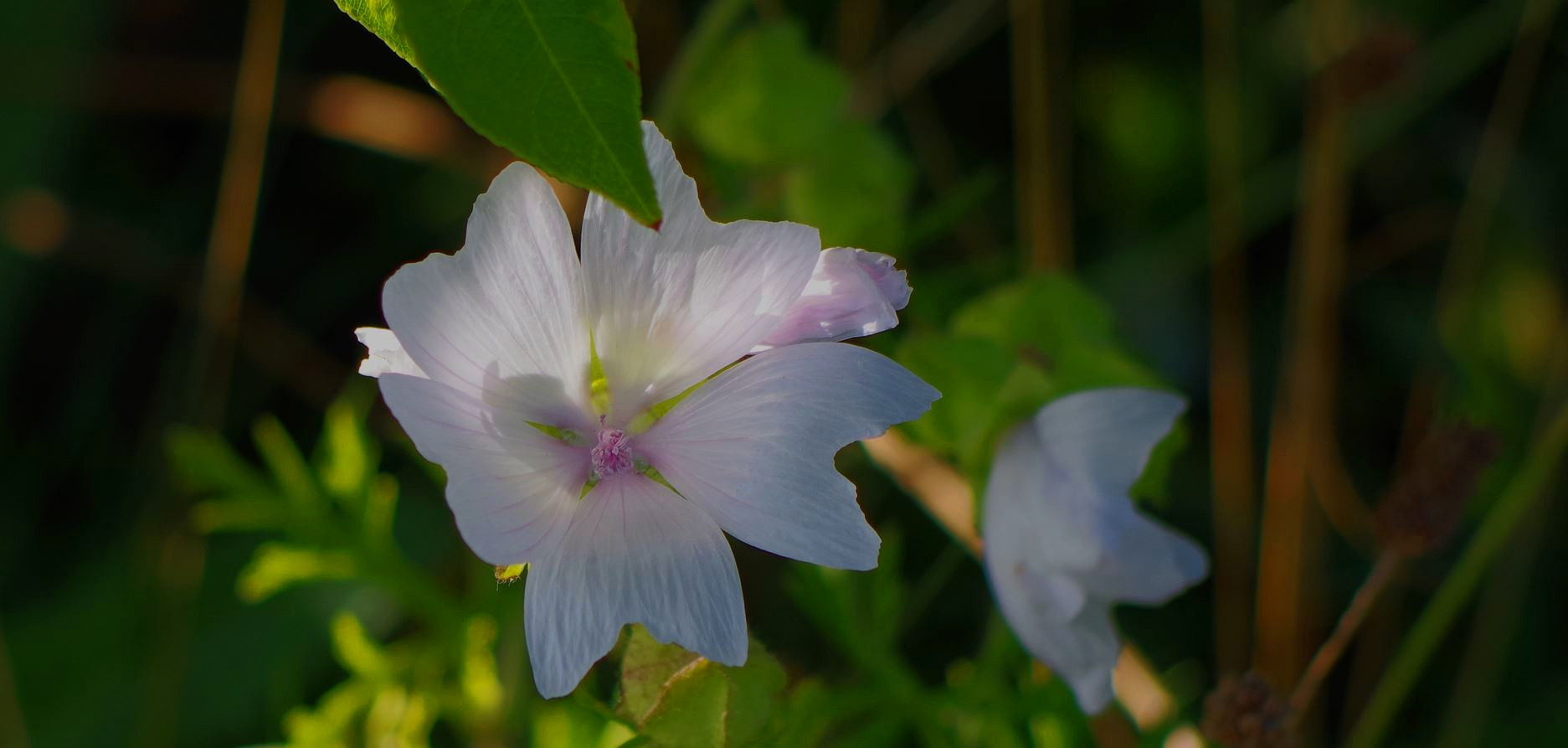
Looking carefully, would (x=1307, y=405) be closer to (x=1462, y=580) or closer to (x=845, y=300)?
(x=1462, y=580)

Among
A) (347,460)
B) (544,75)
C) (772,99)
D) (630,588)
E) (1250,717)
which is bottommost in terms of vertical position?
(1250,717)

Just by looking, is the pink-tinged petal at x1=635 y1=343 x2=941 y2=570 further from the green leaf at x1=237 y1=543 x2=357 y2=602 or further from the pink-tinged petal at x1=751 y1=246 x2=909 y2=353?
the green leaf at x1=237 y1=543 x2=357 y2=602

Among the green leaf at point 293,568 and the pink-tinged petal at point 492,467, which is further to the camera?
the green leaf at point 293,568

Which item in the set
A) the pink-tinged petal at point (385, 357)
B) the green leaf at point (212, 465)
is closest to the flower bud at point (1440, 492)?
the pink-tinged petal at point (385, 357)

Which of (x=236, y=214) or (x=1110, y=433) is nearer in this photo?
(x=1110, y=433)

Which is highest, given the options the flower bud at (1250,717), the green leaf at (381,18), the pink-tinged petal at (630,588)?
the green leaf at (381,18)

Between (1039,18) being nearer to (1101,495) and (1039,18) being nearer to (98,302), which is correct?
(1101,495)

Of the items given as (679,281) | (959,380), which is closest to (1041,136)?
(959,380)

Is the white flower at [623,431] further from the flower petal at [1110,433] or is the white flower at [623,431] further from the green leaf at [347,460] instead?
the green leaf at [347,460]
